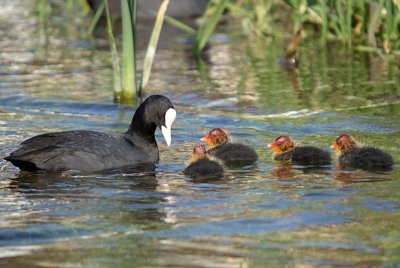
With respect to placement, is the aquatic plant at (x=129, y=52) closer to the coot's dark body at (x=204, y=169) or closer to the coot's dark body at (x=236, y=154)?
the coot's dark body at (x=236, y=154)

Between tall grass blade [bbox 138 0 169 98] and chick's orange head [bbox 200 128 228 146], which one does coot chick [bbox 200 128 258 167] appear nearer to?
chick's orange head [bbox 200 128 228 146]

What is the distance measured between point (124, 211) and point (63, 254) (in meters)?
1.06

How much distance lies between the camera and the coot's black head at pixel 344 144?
8332 mm

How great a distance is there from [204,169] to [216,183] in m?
0.26

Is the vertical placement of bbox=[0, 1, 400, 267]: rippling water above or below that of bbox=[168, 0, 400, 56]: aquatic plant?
below

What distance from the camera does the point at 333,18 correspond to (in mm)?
12602

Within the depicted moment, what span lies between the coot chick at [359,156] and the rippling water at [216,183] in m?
0.14

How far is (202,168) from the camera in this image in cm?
791

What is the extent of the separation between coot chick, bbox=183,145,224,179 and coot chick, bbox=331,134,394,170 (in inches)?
40.7

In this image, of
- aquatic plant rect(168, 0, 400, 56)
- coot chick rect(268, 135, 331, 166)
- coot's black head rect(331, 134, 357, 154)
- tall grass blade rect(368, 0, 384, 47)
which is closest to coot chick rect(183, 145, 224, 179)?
coot chick rect(268, 135, 331, 166)

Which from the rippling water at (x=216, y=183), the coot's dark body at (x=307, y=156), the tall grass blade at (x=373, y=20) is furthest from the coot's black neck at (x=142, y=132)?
the tall grass blade at (x=373, y=20)

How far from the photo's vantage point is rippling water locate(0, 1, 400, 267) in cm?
584

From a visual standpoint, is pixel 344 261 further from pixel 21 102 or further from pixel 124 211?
pixel 21 102

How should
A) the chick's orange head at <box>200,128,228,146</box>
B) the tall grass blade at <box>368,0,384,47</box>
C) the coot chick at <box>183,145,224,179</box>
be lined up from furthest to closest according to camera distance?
the tall grass blade at <box>368,0,384,47</box> → the chick's orange head at <box>200,128,228,146</box> → the coot chick at <box>183,145,224,179</box>
